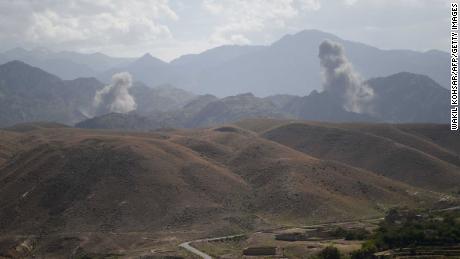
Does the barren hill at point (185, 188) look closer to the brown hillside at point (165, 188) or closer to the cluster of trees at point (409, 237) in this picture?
the brown hillside at point (165, 188)

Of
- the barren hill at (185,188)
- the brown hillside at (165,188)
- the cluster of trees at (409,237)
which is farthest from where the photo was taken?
the brown hillside at (165,188)

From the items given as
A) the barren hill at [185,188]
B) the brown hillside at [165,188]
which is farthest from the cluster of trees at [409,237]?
the brown hillside at [165,188]

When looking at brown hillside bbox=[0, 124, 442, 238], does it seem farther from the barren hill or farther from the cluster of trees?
the cluster of trees

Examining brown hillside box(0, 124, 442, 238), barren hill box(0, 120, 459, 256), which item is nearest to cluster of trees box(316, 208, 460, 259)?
barren hill box(0, 120, 459, 256)

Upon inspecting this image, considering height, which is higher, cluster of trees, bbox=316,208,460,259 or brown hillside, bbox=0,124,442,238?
brown hillside, bbox=0,124,442,238

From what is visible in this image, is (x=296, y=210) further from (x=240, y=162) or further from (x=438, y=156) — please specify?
(x=438, y=156)

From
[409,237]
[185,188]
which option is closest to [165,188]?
[185,188]

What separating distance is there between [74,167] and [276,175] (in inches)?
2189

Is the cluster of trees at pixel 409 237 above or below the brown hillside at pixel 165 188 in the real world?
below

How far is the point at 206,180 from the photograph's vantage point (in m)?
149

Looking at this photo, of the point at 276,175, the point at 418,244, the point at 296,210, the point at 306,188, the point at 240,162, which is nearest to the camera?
the point at 418,244

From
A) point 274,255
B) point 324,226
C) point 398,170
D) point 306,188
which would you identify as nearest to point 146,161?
point 306,188

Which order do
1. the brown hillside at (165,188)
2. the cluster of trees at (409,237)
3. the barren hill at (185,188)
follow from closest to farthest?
the cluster of trees at (409,237) < the barren hill at (185,188) < the brown hillside at (165,188)

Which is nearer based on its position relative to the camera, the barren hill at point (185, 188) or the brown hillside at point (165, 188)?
the barren hill at point (185, 188)
